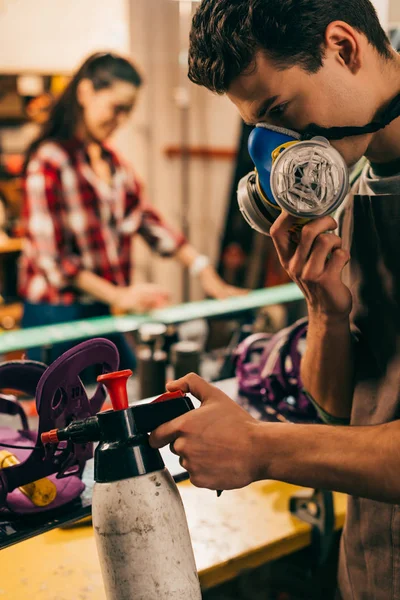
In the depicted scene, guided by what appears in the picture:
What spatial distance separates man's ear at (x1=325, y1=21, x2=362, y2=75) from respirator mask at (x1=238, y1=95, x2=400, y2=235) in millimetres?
98

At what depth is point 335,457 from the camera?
0.90 metres

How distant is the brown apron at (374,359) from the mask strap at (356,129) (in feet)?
0.39

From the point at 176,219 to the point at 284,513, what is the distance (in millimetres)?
4269

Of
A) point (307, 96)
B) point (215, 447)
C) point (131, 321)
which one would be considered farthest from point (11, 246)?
point (215, 447)

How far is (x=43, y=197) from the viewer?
289cm

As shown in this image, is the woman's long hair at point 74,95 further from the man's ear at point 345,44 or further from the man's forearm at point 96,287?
the man's ear at point 345,44

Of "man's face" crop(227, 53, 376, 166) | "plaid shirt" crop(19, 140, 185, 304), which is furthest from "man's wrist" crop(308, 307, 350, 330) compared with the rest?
"plaid shirt" crop(19, 140, 185, 304)

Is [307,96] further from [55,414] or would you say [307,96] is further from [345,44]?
[55,414]

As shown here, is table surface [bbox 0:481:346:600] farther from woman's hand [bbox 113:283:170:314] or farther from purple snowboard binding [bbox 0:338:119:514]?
woman's hand [bbox 113:283:170:314]

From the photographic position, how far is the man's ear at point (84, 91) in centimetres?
293

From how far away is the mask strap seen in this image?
1.07 m

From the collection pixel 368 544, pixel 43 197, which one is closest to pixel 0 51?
pixel 43 197

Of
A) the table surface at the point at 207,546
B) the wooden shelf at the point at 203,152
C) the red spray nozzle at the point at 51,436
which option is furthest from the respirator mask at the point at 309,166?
the wooden shelf at the point at 203,152

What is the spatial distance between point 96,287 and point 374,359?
1.89 meters
